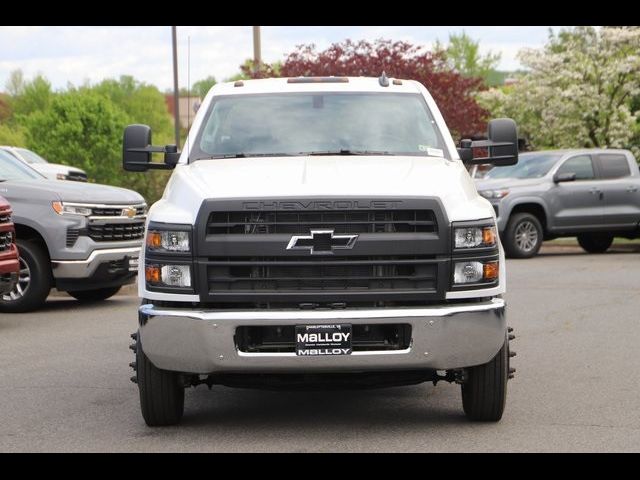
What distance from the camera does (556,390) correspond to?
26.9 ft

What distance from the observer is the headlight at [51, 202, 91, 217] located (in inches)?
513

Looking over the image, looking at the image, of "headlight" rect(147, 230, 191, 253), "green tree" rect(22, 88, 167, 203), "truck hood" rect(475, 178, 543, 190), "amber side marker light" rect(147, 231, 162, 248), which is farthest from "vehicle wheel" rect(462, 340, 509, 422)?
"green tree" rect(22, 88, 167, 203)

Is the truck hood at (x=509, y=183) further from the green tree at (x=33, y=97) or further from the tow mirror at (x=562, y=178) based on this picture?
the green tree at (x=33, y=97)

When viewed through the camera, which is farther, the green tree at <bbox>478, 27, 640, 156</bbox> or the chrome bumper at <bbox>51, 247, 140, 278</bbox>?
the green tree at <bbox>478, 27, 640, 156</bbox>

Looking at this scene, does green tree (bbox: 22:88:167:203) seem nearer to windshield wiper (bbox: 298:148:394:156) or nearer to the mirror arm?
the mirror arm

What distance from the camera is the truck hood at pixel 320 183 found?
6.57 m

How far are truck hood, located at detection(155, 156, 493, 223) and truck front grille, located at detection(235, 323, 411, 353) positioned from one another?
2.19ft

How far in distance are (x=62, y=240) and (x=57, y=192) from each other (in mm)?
519

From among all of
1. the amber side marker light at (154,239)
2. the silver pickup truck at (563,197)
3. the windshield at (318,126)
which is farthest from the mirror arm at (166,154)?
the silver pickup truck at (563,197)

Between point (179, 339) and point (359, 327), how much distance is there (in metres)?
0.95

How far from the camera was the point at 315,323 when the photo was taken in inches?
252

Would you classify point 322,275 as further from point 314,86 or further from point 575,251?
point 575,251

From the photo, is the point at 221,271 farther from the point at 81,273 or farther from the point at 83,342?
the point at 81,273
